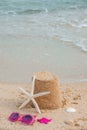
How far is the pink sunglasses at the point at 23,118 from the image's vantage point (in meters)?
5.04

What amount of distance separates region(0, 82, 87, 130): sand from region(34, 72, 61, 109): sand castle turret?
0.10 m

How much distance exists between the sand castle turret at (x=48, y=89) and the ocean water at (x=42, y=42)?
1.71 meters

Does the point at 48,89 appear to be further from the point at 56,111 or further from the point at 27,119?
the point at 27,119

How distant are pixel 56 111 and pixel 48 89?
0.32m

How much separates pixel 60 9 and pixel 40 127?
36.3 feet

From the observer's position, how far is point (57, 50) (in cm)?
889

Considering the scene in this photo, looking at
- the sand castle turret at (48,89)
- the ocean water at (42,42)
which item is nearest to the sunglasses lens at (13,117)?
the sand castle turret at (48,89)

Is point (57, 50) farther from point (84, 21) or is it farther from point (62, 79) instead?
point (84, 21)

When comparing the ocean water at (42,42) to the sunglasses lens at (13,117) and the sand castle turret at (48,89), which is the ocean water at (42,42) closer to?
the sand castle turret at (48,89)

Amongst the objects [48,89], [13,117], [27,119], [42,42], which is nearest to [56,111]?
[48,89]

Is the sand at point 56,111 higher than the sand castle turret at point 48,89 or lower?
lower

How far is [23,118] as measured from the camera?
5.09 metres

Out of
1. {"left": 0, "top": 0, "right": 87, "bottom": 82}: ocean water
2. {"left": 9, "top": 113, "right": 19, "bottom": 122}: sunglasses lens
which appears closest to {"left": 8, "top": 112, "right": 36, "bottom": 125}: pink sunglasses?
{"left": 9, "top": 113, "right": 19, "bottom": 122}: sunglasses lens

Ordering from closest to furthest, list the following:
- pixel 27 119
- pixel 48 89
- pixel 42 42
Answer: pixel 27 119 → pixel 48 89 → pixel 42 42
